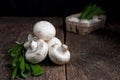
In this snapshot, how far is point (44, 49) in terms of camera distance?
0.87 m

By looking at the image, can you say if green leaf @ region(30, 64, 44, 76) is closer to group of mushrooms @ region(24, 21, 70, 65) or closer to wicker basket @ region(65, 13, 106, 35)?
group of mushrooms @ region(24, 21, 70, 65)

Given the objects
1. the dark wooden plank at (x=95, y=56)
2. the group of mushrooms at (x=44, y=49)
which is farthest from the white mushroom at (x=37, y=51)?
the dark wooden plank at (x=95, y=56)

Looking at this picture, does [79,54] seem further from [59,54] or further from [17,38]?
[17,38]

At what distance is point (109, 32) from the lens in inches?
49.7

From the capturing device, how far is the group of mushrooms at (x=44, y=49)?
2.86 feet

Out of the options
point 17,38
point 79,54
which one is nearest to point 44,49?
point 79,54

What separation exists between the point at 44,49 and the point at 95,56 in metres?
0.23

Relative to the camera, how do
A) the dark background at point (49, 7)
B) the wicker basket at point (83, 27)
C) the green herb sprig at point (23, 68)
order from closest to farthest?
the green herb sprig at point (23, 68) → the wicker basket at point (83, 27) → the dark background at point (49, 7)

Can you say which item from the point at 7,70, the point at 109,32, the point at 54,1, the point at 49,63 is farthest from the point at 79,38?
the point at 54,1

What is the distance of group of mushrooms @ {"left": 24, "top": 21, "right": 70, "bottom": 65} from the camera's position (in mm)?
872

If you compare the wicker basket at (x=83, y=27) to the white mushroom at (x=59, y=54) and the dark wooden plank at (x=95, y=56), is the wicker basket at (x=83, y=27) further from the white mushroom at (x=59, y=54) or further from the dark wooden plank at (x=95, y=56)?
the white mushroom at (x=59, y=54)

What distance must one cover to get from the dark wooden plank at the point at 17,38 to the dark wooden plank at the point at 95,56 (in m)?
0.05

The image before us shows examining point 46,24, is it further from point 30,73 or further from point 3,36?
point 3,36

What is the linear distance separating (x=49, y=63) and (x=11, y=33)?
1.32 feet
